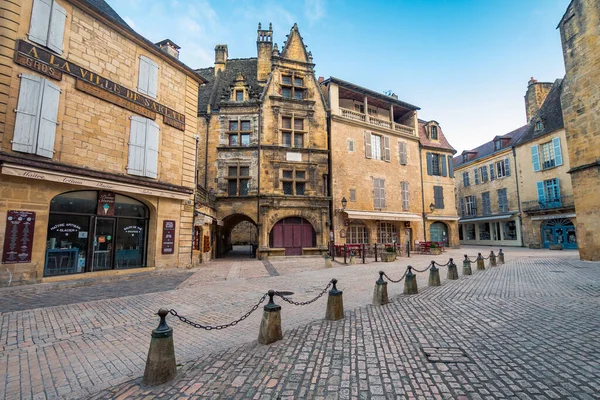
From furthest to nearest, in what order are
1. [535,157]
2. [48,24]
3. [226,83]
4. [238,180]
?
[535,157]
[226,83]
[238,180]
[48,24]

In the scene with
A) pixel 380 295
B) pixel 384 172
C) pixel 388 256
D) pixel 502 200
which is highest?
pixel 384 172

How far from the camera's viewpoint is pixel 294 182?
1792cm

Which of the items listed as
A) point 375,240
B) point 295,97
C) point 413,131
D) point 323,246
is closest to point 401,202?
point 375,240

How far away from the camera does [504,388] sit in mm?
2758

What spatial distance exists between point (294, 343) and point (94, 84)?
33.6 feet

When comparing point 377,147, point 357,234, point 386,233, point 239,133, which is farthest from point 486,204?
point 239,133

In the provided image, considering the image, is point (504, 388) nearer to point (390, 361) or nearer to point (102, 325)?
point (390, 361)

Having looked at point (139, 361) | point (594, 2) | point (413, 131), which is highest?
point (594, 2)

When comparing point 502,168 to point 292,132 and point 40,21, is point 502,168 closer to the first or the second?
point 292,132

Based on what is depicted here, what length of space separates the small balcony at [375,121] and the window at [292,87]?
3.17 meters

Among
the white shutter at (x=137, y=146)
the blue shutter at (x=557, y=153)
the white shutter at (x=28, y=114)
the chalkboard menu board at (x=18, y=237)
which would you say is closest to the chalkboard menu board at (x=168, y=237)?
the white shutter at (x=137, y=146)

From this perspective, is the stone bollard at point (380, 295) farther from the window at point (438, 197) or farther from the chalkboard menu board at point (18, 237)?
the window at point (438, 197)

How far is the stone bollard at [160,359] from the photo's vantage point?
2.96 m

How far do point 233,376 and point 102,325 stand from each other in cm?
326
